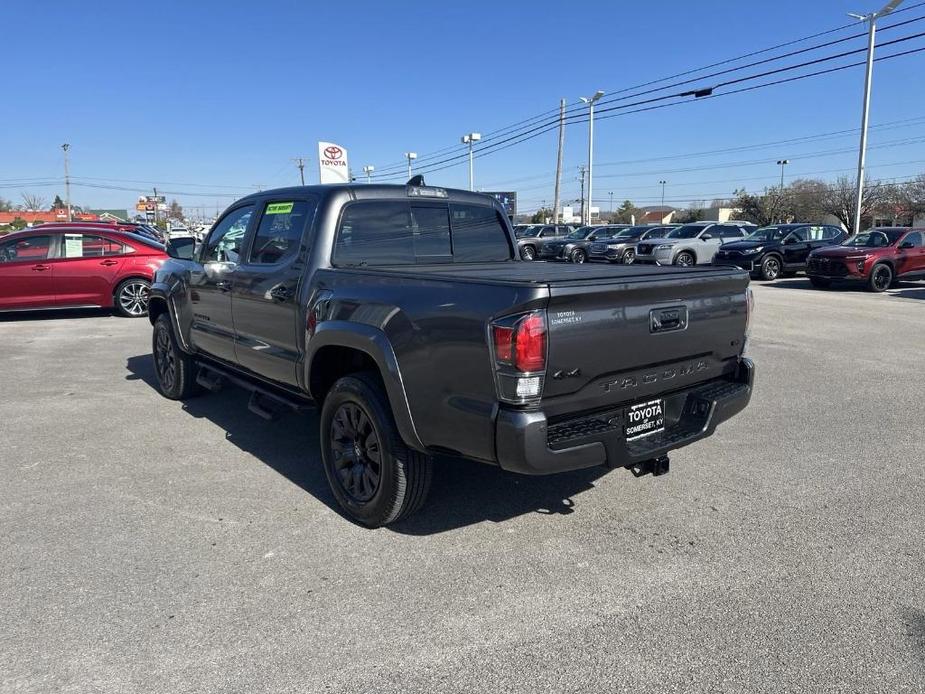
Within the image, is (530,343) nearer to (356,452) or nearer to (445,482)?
(356,452)

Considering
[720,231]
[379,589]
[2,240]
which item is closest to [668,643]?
[379,589]

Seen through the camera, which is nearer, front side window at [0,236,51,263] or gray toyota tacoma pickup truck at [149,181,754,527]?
gray toyota tacoma pickup truck at [149,181,754,527]

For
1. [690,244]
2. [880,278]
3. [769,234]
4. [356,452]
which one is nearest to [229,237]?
[356,452]

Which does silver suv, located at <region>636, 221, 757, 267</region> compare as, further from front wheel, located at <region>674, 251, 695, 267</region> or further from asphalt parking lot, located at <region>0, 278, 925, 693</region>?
asphalt parking lot, located at <region>0, 278, 925, 693</region>

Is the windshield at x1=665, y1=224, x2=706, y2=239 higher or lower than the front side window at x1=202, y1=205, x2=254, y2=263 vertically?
higher

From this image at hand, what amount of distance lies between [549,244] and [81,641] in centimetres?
2962

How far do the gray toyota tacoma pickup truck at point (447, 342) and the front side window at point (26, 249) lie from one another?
8689 mm

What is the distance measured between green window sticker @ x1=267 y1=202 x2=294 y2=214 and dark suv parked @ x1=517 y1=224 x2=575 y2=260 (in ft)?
90.2

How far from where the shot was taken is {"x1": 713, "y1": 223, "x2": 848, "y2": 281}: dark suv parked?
819 inches

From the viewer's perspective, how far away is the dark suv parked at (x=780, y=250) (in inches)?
819

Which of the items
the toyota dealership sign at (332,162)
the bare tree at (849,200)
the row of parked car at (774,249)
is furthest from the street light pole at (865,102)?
the bare tree at (849,200)

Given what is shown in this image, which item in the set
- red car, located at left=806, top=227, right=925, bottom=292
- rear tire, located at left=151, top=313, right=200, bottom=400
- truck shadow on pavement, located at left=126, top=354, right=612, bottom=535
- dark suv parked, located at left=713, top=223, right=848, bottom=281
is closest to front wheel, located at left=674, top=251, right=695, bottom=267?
dark suv parked, located at left=713, top=223, right=848, bottom=281

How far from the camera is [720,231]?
24250mm

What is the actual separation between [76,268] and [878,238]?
18.8 metres
